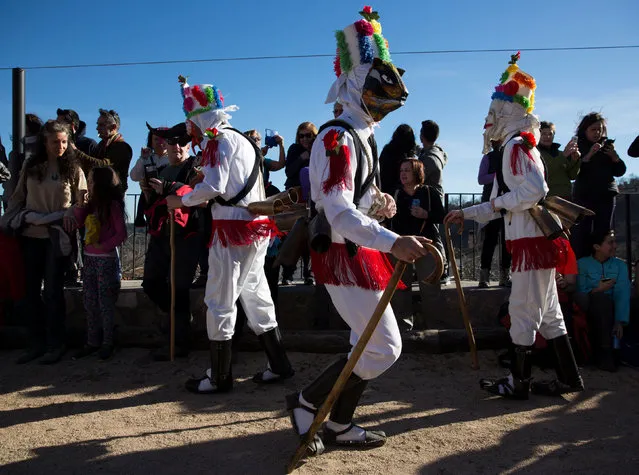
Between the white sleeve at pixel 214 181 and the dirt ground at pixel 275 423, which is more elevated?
the white sleeve at pixel 214 181

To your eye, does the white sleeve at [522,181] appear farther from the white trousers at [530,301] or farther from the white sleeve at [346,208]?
the white sleeve at [346,208]

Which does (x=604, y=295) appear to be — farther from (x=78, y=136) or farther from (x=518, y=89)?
(x=78, y=136)

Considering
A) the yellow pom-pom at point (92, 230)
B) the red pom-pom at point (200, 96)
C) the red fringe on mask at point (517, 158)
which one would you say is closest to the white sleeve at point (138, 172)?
the yellow pom-pom at point (92, 230)

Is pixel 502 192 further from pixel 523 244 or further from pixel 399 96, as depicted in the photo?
pixel 399 96

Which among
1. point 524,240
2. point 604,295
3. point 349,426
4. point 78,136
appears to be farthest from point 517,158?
point 78,136

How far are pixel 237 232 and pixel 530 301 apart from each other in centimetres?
216

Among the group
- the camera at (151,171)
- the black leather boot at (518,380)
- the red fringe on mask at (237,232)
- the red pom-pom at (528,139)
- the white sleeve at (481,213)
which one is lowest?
the black leather boot at (518,380)

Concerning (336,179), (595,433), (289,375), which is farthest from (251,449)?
(595,433)

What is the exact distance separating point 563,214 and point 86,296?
4185mm

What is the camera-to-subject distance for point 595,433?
369cm

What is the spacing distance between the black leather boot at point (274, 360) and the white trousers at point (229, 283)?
0.33ft

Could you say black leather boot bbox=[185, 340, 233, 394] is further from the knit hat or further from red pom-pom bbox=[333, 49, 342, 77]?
red pom-pom bbox=[333, 49, 342, 77]

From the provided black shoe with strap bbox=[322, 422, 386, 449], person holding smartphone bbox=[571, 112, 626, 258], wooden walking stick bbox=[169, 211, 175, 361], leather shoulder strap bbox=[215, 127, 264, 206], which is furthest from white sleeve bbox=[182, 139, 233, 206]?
person holding smartphone bbox=[571, 112, 626, 258]

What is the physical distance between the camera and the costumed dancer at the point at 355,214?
2.94 meters
